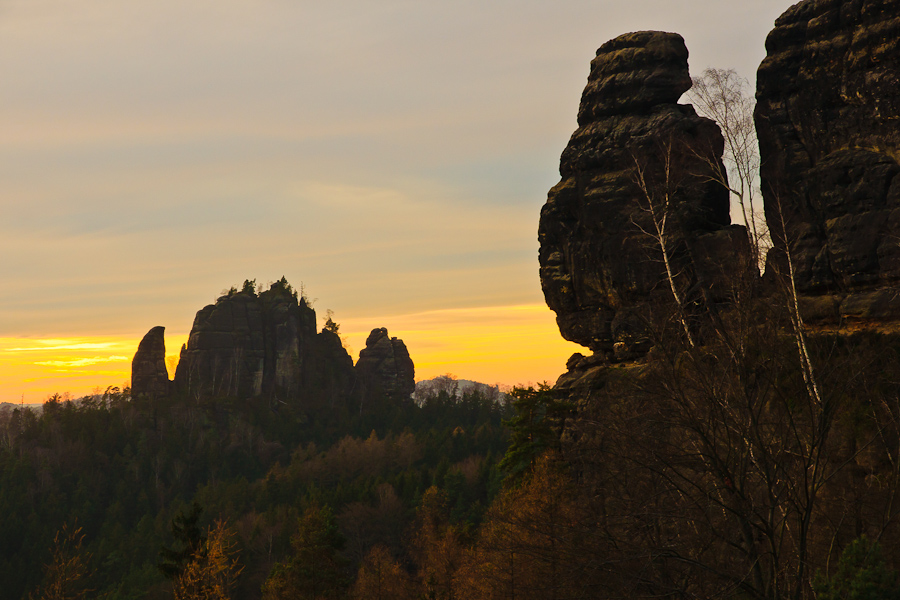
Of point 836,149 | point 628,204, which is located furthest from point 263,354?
point 836,149

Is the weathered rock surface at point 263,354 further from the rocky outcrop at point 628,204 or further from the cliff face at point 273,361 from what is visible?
the rocky outcrop at point 628,204

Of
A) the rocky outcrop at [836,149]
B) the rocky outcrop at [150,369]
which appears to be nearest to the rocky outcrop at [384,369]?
the rocky outcrop at [150,369]

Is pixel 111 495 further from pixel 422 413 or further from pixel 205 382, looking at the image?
pixel 422 413

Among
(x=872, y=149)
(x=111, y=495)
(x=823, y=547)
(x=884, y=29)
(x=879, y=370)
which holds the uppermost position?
(x=884, y=29)

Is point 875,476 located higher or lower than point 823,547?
higher

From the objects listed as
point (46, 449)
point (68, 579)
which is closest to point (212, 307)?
point (46, 449)

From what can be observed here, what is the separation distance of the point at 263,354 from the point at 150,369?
18.7 m

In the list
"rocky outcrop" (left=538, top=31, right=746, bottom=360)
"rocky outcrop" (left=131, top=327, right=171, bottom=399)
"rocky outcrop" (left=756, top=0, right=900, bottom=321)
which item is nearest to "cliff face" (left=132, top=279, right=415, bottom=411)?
"rocky outcrop" (left=131, top=327, right=171, bottom=399)

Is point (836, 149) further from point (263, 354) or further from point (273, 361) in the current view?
point (273, 361)

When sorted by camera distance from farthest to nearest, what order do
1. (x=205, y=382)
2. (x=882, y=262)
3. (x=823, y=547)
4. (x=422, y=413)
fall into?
(x=422, y=413) → (x=205, y=382) → (x=882, y=262) → (x=823, y=547)

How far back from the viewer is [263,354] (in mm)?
137125

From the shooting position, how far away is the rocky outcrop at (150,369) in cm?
12975

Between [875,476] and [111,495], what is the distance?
105824 mm

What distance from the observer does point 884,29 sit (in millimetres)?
24562
